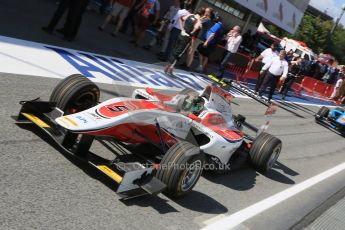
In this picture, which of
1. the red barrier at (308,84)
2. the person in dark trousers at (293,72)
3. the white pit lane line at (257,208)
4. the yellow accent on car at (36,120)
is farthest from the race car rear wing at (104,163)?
the red barrier at (308,84)

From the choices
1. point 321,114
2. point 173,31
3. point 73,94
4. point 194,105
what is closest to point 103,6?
point 173,31

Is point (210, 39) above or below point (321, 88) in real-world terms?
above

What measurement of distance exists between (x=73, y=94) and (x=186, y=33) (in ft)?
24.6

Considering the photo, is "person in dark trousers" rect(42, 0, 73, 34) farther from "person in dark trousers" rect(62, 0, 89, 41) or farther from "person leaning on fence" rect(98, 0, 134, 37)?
"person leaning on fence" rect(98, 0, 134, 37)

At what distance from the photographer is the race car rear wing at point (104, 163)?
182 inches

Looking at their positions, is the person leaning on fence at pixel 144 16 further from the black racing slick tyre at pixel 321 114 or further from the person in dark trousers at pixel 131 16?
the black racing slick tyre at pixel 321 114

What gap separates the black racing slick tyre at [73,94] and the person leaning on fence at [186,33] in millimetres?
6411

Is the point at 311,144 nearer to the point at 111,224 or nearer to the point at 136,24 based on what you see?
the point at 136,24

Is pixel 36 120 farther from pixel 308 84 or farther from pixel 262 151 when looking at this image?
pixel 308 84

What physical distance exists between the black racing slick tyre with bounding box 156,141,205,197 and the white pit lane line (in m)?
0.50

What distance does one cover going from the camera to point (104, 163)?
488 cm

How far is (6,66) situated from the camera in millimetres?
7410

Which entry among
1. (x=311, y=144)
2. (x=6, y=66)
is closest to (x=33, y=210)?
(x=6, y=66)

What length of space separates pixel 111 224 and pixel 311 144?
914 cm
